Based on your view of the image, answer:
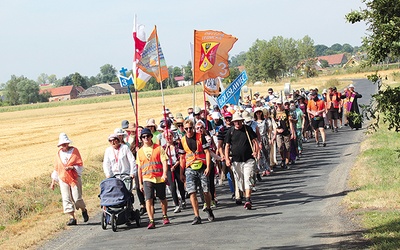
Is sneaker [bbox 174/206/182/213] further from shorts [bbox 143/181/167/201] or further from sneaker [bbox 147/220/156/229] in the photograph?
sneaker [bbox 147/220/156/229]

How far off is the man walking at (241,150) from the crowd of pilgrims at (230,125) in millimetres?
323

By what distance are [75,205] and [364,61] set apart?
7.86 metres

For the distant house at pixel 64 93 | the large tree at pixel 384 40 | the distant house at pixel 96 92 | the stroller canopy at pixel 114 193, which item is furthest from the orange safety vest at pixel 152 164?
the distant house at pixel 64 93

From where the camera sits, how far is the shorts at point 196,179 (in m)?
13.4

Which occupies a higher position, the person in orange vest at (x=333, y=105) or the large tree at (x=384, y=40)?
the large tree at (x=384, y=40)

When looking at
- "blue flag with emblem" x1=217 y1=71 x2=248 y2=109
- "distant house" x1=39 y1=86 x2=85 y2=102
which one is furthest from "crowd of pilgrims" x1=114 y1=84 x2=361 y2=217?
"distant house" x1=39 y1=86 x2=85 y2=102

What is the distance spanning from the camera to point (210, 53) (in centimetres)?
1761

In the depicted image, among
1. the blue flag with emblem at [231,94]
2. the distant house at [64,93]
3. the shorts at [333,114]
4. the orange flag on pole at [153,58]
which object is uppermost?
the orange flag on pole at [153,58]

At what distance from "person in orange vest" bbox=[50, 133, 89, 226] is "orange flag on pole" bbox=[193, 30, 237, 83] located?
3818 millimetres

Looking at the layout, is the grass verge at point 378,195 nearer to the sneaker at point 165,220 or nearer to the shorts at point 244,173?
the shorts at point 244,173

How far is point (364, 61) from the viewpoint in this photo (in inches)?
330

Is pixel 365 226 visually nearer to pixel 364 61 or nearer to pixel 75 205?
pixel 364 61

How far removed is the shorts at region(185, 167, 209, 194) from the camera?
13.4 m

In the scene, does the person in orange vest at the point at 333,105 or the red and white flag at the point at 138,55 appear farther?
the person in orange vest at the point at 333,105
